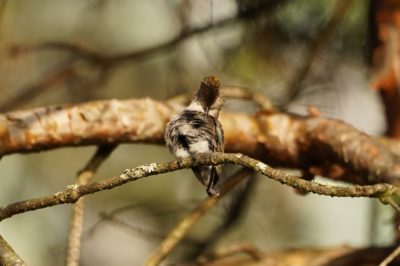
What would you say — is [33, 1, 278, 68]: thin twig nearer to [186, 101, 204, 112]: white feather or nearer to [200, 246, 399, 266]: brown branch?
[200, 246, 399, 266]: brown branch

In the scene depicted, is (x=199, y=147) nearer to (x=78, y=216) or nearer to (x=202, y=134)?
(x=202, y=134)

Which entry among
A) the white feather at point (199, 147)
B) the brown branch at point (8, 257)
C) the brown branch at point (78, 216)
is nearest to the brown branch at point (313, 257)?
the brown branch at point (78, 216)

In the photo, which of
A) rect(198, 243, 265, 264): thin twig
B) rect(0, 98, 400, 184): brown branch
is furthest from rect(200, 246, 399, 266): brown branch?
rect(0, 98, 400, 184): brown branch

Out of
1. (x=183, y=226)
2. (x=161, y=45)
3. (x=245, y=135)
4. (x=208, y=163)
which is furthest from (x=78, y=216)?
(x=161, y=45)

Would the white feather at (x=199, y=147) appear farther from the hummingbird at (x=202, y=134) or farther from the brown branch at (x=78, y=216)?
the brown branch at (x=78, y=216)

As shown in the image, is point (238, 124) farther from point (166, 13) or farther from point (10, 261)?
point (10, 261)

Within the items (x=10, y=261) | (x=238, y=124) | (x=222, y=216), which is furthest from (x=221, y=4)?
(x=10, y=261)

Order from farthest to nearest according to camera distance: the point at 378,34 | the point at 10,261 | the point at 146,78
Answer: the point at 146,78 → the point at 378,34 → the point at 10,261
